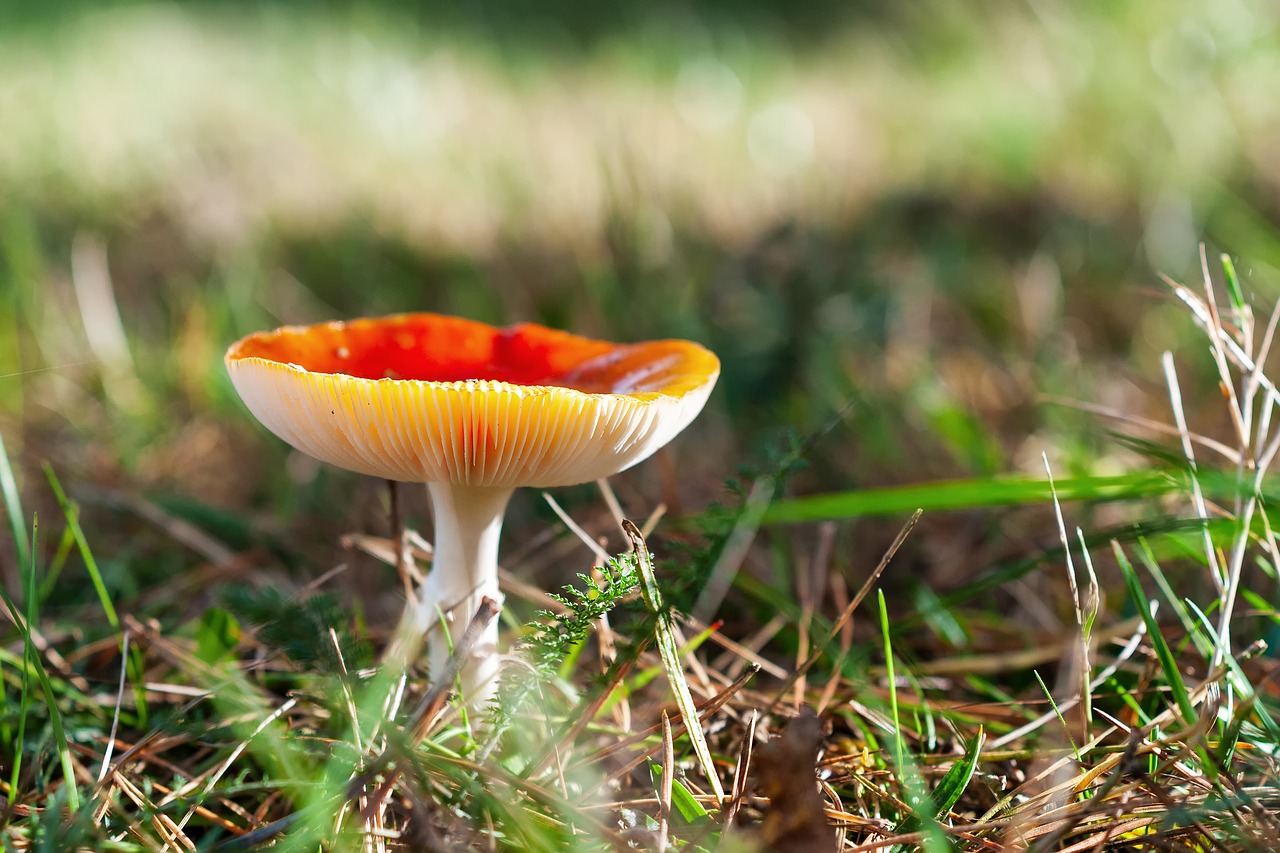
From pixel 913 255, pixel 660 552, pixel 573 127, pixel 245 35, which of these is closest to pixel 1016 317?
pixel 913 255

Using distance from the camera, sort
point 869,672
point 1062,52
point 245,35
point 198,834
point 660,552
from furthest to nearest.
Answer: point 245,35 → point 1062,52 → point 660,552 → point 869,672 → point 198,834

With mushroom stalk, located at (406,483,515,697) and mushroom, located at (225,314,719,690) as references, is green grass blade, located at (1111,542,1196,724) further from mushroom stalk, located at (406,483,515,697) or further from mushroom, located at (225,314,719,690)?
mushroom stalk, located at (406,483,515,697)

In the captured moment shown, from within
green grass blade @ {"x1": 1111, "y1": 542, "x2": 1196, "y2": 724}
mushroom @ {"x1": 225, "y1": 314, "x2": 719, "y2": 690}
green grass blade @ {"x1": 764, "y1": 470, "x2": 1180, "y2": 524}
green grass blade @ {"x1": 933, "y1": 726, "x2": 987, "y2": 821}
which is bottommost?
green grass blade @ {"x1": 933, "y1": 726, "x2": 987, "y2": 821}

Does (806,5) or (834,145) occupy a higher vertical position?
(806,5)

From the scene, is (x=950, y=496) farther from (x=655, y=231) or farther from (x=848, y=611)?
(x=655, y=231)

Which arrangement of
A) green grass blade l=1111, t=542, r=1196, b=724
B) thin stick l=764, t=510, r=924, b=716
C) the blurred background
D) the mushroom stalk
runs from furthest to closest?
the blurred background, the mushroom stalk, thin stick l=764, t=510, r=924, b=716, green grass blade l=1111, t=542, r=1196, b=724

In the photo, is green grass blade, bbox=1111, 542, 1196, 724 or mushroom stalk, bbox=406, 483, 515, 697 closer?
green grass blade, bbox=1111, 542, 1196, 724

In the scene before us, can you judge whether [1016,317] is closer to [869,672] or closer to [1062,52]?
[869,672]

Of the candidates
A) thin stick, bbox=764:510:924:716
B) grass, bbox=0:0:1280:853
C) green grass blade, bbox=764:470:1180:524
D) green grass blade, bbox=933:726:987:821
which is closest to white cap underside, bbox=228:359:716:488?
grass, bbox=0:0:1280:853
